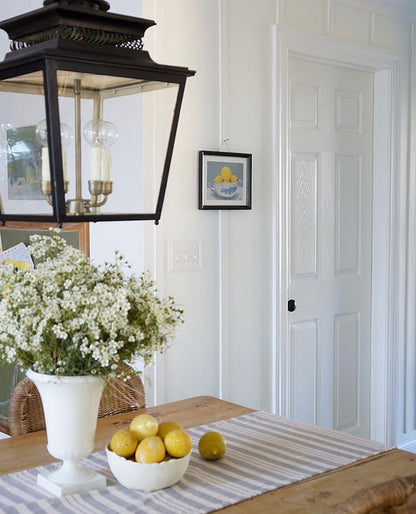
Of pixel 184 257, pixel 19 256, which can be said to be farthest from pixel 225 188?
pixel 19 256

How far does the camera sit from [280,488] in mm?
1703

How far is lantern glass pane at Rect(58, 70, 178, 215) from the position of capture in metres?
1.53

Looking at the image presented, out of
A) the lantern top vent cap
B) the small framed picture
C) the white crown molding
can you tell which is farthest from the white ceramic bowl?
the white crown molding

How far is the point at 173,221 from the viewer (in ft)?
10.0

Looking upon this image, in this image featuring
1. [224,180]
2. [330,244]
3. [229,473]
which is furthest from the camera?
[330,244]

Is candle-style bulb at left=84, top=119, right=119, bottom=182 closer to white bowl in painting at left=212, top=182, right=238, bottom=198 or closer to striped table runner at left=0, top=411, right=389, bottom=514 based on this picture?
striped table runner at left=0, top=411, right=389, bottom=514

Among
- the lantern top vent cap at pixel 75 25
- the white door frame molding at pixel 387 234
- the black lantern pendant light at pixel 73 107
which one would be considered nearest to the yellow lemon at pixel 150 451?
the black lantern pendant light at pixel 73 107

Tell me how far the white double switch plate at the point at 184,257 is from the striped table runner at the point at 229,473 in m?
0.96

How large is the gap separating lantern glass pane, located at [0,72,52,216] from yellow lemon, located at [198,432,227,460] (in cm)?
71

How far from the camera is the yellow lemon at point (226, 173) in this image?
126 inches

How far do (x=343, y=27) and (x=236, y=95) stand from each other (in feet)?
2.74

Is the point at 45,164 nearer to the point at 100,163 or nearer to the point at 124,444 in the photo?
the point at 100,163

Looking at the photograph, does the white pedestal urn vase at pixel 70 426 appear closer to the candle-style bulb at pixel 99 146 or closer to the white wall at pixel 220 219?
the candle-style bulb at pixel 99 146

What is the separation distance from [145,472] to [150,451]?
0.15 ft
